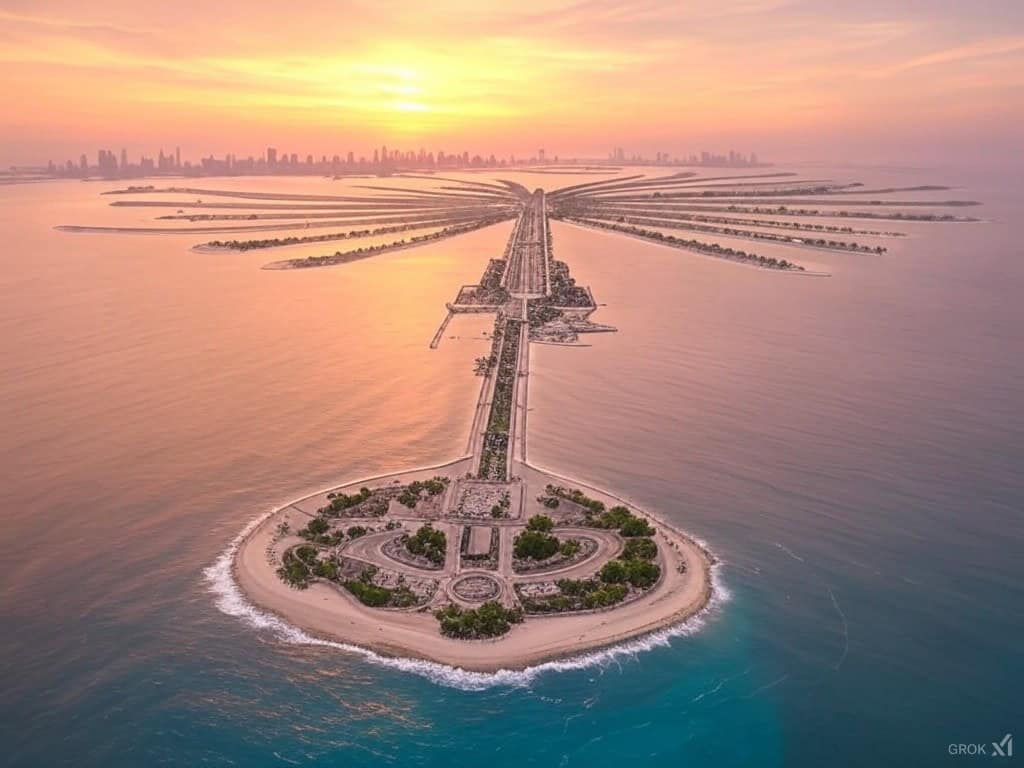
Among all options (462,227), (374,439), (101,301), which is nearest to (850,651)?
(374,439)

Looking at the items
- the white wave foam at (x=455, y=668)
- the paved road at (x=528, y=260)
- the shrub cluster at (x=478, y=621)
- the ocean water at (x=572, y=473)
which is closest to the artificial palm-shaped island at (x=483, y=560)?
the shrub cluster at (x=478, y=621)

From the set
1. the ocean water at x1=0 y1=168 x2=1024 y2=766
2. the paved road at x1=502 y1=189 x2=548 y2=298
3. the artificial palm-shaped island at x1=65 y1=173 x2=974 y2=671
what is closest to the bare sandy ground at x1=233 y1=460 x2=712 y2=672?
the artificial palm-shaped island at x1=65 y1=173 x2=974 y2=671

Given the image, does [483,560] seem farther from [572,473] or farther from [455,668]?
[572,473]

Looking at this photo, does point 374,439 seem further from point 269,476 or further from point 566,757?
point 566,757

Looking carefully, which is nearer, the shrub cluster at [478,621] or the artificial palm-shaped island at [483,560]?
the shrub cluster at [478,621]

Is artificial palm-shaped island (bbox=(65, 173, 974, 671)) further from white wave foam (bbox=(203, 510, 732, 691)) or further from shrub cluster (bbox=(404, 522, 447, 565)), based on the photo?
white wave foam (bbox=(203, 510, 732, 691))

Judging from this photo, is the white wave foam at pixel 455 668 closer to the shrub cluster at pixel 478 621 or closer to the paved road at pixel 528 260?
the shrub cluster at pixel 478 621

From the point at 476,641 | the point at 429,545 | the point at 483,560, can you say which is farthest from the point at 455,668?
the point at 429,545

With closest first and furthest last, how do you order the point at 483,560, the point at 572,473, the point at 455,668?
the point at 455,668, the point at 483,560, the point at 572,473
